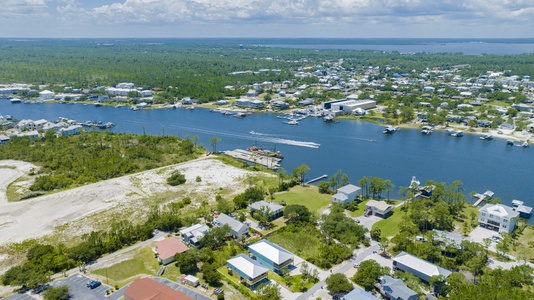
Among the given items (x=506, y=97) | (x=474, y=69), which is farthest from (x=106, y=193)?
(x=474, y=69)

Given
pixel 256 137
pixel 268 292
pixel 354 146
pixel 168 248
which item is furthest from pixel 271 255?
pixel 256 137

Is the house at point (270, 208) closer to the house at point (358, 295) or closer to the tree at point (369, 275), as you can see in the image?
the tree at point (369, 275)

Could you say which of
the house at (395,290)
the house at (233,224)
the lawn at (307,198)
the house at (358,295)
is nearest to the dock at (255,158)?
the lawn at (307,198)

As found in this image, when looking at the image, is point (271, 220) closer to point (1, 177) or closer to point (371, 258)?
point (371, 258)

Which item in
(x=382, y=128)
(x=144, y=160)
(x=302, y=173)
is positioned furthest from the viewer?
(x=382, y=128)

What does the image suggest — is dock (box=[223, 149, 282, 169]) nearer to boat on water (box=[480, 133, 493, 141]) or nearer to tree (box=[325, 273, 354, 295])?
tree (box=[325, 273, 354, 295])

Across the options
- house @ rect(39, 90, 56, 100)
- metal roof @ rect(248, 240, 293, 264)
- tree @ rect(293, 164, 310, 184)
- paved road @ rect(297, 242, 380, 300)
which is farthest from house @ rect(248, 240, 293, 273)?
house @ rect(39, 90, 56, 100)

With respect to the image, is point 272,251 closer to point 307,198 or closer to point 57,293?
point 307,198
